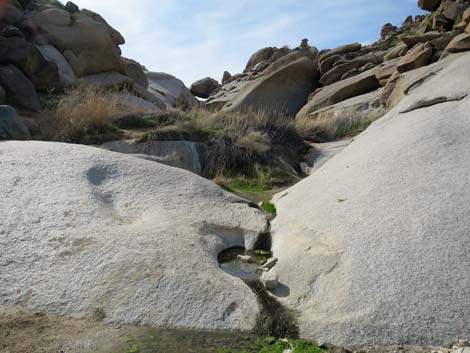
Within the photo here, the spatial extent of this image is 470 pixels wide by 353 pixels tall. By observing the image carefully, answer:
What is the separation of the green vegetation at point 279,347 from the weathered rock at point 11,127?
619cm

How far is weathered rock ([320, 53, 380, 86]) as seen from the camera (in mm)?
19031

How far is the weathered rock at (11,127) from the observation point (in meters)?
7.94

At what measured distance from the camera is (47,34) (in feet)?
55.1

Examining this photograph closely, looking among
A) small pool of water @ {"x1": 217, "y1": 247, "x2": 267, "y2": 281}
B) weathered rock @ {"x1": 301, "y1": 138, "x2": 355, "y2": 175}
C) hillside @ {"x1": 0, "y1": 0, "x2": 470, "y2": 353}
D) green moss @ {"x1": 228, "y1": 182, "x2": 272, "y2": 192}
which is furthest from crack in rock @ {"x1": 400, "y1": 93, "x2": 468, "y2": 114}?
weathered rock @ {"x1": 301, "y1": 138, "x2": 355, "y2": 175}

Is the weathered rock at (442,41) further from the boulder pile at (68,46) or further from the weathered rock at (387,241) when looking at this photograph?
the weathered rock at (387,241)

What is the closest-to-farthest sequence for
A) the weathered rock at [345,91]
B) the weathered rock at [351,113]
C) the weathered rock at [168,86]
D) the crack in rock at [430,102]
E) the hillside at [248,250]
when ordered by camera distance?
the hillside at [248,250] → the crack in rock at [430,102] → the weathered rock at [351,113] → the weathered rock at [345,91] → the weathered rock at [168,86]

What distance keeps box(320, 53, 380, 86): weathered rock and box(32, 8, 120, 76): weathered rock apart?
7.55m

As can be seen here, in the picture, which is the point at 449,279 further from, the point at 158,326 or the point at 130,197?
the point at 130,197

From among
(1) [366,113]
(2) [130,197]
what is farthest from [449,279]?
(1) [366,113]

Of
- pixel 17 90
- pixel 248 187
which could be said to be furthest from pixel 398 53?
pixel 17 90

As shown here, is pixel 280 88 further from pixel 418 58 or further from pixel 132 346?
pixel 132 346

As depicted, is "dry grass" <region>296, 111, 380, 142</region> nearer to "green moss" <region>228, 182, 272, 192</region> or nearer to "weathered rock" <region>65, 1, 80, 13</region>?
"green moss" <region>228, 182, 272, 192</region>

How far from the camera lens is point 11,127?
814cm

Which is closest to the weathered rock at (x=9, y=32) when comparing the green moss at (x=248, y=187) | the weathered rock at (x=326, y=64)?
the green moss at (x=248, y=187)
